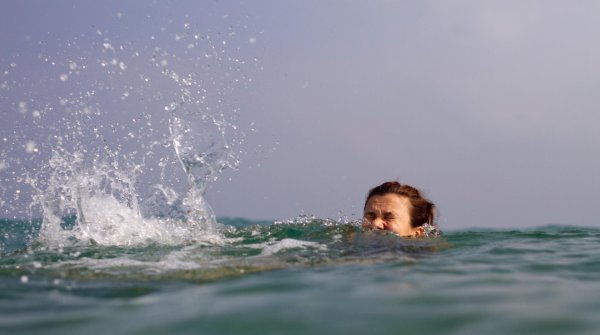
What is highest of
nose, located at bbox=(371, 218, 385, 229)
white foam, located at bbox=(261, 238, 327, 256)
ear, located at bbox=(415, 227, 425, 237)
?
nose, located at bbox=(371, 218, 385, 229)

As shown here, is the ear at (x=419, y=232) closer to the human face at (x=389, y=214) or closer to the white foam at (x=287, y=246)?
the human face at (x=389, y=214)

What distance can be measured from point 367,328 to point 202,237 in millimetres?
4605

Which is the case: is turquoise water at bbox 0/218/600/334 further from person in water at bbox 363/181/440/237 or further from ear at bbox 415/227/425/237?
ear at bbox 415/227/425/237

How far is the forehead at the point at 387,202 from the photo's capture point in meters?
7.86

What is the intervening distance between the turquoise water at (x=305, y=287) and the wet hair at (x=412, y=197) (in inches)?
40.5

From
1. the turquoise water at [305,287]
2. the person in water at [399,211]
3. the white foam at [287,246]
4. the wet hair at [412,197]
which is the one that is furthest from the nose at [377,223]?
the white foam at [287,246]

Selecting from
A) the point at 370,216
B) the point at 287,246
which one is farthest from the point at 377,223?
the point at 287,246

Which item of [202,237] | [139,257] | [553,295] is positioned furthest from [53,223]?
[553,295]

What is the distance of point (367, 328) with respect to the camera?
Answer: 2.95 m

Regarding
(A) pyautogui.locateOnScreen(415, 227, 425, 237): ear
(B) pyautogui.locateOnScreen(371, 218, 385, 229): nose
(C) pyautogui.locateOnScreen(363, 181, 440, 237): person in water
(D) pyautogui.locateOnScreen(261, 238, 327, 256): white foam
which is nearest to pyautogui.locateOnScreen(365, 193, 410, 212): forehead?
(C) pyautogui.locateOnScreen(363, 181, 440, 237): person in water

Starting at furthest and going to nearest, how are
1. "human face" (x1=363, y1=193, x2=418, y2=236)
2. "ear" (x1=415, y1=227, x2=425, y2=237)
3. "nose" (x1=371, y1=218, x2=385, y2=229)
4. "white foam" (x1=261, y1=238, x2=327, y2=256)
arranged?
"ear" (x1=415, y1=227, x2=425, y2=237), "human face" (x1=363, y1=193, x2=418, y2=236), "nose" (x1=371, y1=218, x2=385, y2=229), "white foam" (x1=261, y1=238, x2=327, y2=256)

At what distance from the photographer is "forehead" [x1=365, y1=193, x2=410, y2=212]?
25.8ft

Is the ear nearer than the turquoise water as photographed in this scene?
No

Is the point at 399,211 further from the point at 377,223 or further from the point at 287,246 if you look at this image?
the point at 287,246
